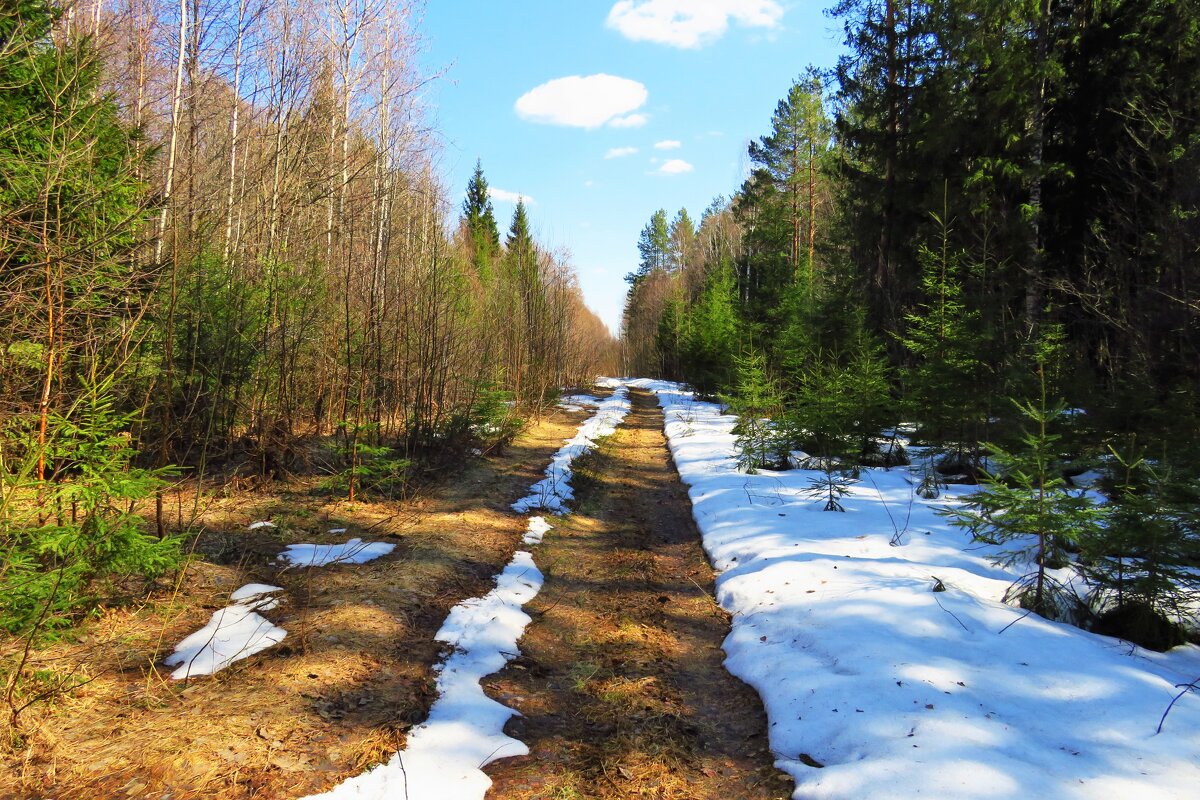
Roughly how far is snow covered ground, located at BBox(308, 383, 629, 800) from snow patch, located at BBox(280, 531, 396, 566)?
1.40 metres

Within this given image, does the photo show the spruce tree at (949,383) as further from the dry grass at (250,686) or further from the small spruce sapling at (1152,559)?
the dry grass at (250,686)

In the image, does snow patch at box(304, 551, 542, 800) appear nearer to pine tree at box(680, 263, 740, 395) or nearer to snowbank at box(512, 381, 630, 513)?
snowbank at box(512, 381, 630, 513)

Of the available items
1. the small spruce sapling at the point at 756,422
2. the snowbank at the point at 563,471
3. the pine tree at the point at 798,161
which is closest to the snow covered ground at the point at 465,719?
the snowbank at the point at 563,471

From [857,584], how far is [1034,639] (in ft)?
4.41

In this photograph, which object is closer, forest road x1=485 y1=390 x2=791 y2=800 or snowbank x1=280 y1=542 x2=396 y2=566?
forest road x1=485 y1=390 x2=791 y2=800

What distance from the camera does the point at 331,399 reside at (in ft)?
30.3

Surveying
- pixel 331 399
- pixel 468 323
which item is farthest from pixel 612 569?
pixel 468 323

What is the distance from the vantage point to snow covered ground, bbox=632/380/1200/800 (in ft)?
9.06

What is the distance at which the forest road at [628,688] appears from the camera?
10.2ft

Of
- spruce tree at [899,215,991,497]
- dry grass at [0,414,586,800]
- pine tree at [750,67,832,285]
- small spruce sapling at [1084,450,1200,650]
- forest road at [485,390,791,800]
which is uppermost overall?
pine tree at [750,67,832,285]

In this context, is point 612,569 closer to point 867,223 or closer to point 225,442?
point 225,442

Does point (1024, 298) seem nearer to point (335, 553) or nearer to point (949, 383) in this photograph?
point (949, 383)

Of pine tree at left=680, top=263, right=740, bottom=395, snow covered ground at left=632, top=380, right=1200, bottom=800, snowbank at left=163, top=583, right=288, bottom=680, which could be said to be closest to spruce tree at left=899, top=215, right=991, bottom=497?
snow covered ground at left=632, top=380, right=1200, bottom=800

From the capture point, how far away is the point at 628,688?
4.03 m
